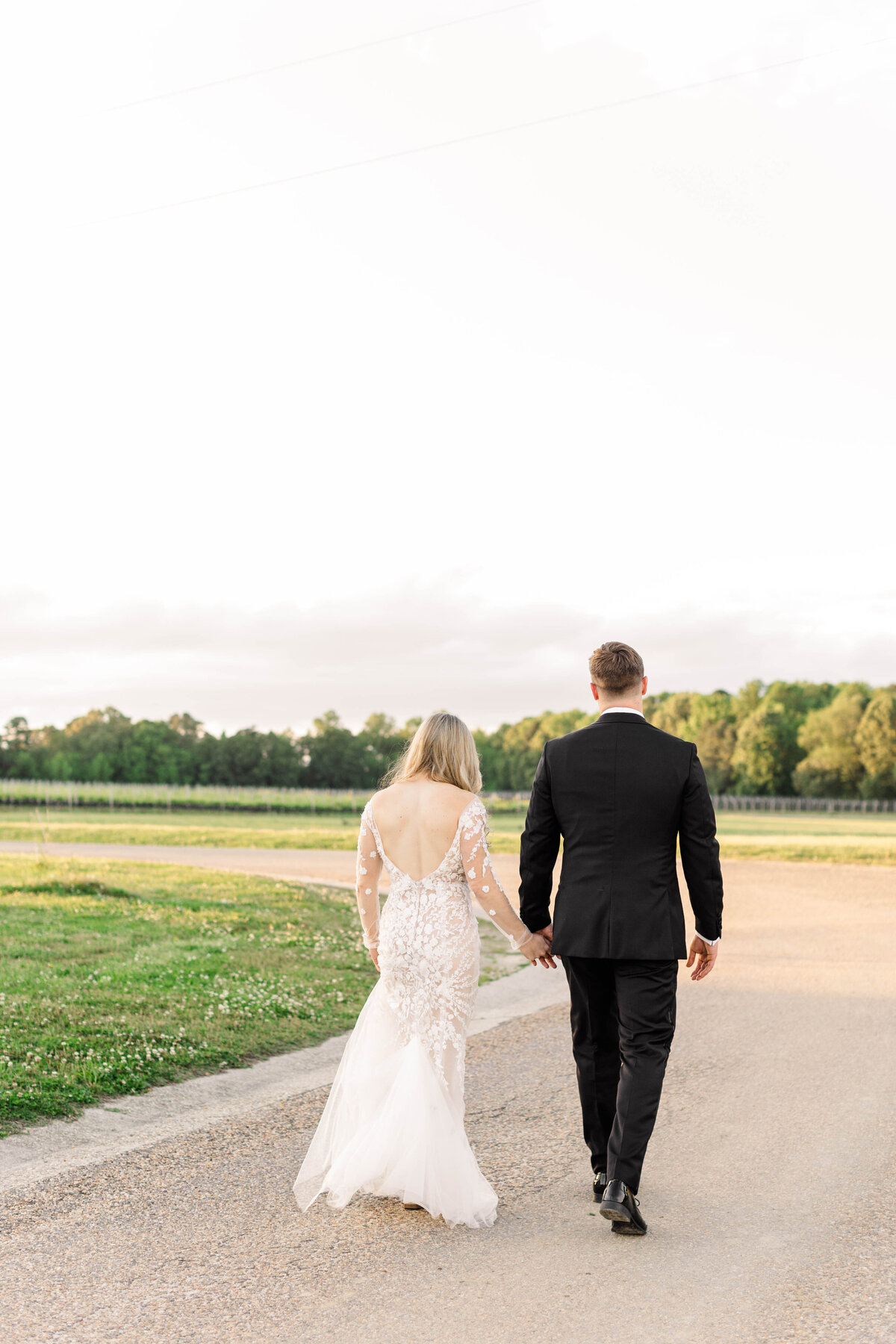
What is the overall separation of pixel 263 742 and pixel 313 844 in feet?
290

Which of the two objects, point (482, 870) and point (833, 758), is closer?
point (482, 870)

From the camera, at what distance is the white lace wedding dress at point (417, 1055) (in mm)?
4594

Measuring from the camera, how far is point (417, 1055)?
15.7ft

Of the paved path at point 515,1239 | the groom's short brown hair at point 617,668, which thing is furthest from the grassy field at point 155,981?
the groom's short brown hair at point 617,668

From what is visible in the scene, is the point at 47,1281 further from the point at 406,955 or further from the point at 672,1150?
the point at 672,1150

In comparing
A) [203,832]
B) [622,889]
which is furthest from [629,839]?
[203,832]

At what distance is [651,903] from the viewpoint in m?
4.64

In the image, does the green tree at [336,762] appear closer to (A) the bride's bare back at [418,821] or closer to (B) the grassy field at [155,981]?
(B) the grassy field at [155,981]

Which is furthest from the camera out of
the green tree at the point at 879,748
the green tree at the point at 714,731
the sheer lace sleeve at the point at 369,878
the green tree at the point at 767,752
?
the green tree at the point at 714,731

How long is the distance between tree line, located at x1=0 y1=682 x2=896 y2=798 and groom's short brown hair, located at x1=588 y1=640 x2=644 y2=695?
105 m

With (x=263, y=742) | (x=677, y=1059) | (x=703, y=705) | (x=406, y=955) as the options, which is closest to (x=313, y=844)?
(x=677, y=1059)

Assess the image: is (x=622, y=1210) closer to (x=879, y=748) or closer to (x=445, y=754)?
(x=445, y=754)

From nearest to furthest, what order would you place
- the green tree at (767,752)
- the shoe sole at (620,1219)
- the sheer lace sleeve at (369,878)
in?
the shoe sole at (620,1219), the sheer lace sleeve at (369,878), the green tree at (767,752)

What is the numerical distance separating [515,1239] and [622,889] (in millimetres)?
1377
